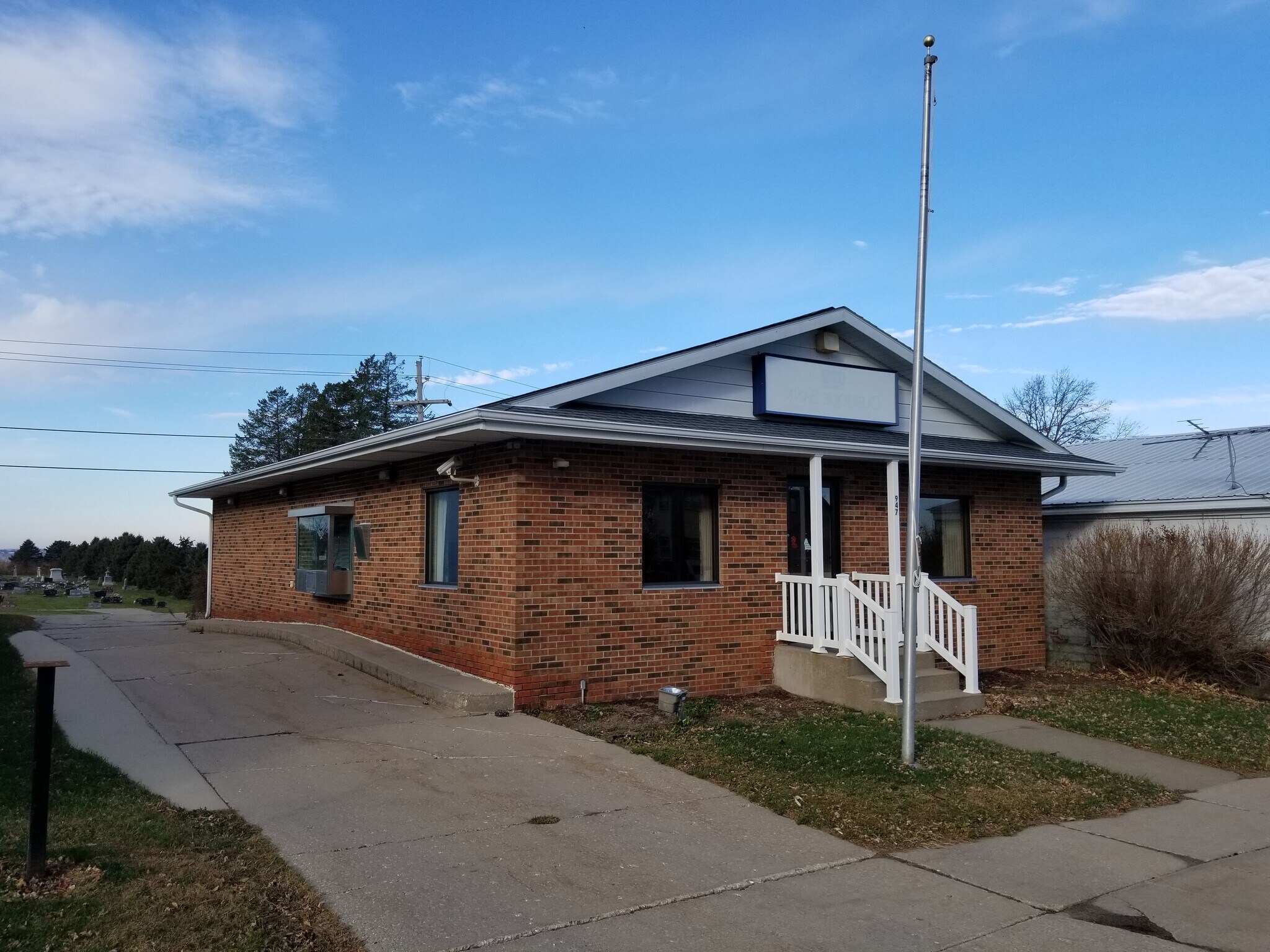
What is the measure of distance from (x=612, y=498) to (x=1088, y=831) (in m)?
5.36

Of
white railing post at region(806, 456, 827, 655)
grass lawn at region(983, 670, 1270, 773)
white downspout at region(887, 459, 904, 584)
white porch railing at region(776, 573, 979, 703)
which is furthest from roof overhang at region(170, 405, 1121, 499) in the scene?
grass lawn at region(983, 670, 1270, 773)

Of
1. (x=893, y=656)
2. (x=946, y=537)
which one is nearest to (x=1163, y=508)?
(x=946, y=537)

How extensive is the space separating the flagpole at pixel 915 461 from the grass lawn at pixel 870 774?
1.31 ft

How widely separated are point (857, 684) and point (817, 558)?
1542 millimetres

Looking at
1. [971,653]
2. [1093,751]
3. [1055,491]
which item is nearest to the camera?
[1093,751]

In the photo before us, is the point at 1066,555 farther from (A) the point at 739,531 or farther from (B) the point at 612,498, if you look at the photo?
(B) the point at 612,498

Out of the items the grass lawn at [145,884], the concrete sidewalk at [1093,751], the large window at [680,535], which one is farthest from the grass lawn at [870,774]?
the grass lawn at [145,884]

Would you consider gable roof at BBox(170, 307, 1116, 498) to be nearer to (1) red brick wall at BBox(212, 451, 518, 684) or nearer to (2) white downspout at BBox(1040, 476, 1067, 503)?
(1) red brick wall at BBox(212, 451, 518, 684)

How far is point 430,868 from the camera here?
5129mm

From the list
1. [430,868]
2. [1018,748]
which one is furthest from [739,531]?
[430,868]

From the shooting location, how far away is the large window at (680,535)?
10578 mm

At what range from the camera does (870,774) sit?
7.13m

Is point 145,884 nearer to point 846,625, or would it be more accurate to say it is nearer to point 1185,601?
point 846,625

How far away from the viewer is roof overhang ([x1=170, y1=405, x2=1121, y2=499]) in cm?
910
